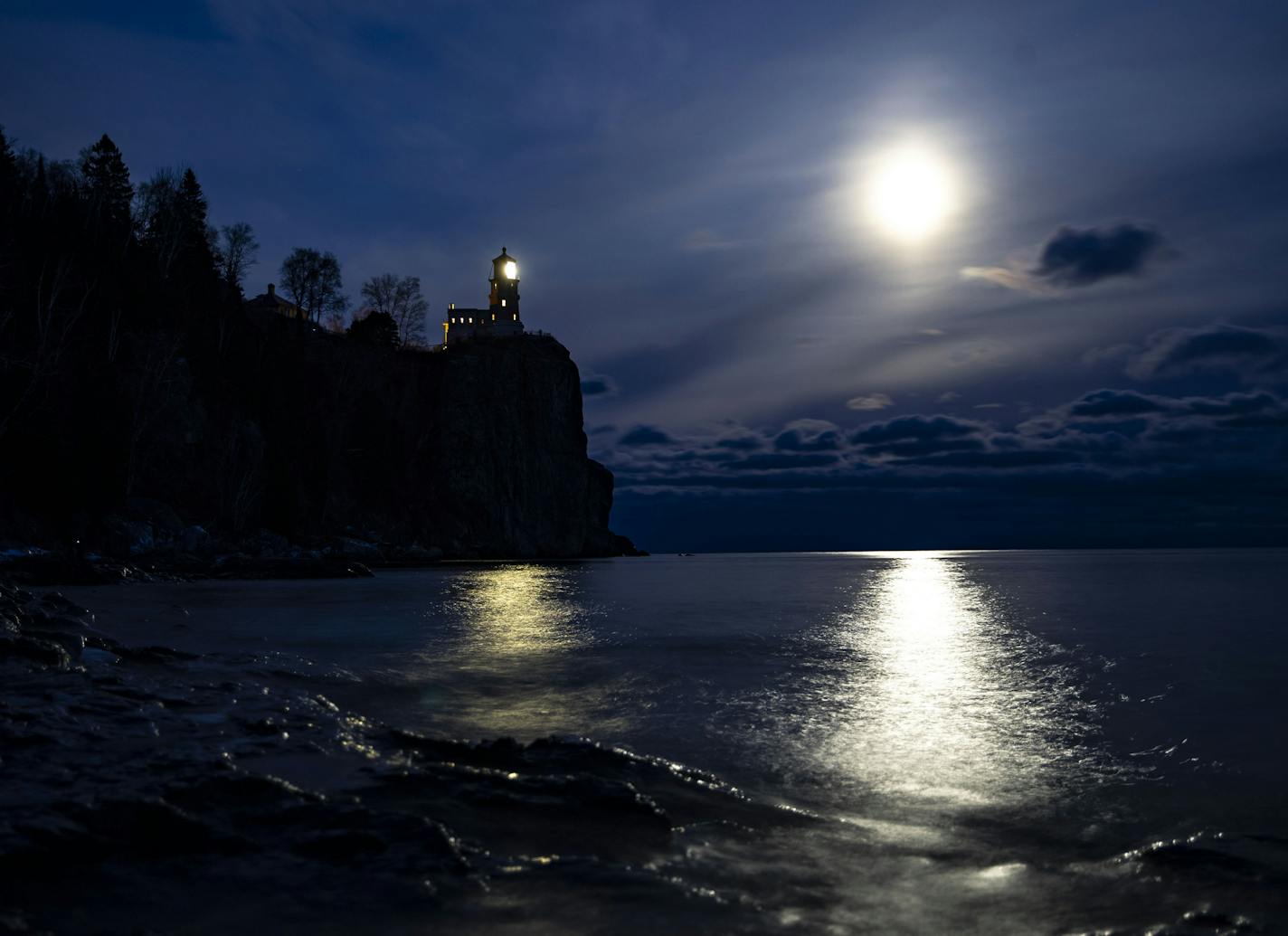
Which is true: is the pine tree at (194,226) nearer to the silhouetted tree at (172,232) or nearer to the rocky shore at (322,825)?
the silhouetted tree at (172,232)

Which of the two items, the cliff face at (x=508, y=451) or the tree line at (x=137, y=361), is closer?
the tree line at (x=137, y=361)

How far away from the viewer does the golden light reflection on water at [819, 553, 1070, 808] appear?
756cm

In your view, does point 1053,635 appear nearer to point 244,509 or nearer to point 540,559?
point 244,509

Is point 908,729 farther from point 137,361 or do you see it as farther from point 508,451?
point 508,451

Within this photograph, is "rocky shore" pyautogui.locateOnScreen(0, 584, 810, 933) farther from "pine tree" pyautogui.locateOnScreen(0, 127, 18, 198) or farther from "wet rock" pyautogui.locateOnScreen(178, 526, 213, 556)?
"pine tree" pyautogui.locateOnScreen(0, 127, 18, 198)

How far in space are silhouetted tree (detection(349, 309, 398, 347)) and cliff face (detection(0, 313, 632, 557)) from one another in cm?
704

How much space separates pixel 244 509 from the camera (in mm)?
62906

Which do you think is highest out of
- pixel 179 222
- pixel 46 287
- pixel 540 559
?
pixel 179 222

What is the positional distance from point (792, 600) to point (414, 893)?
108 ft

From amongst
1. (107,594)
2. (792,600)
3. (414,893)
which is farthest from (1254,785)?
(107,594)

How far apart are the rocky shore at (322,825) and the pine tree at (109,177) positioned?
76.2 m

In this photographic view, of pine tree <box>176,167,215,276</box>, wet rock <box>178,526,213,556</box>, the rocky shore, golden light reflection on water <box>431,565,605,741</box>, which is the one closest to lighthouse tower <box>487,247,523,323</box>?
pine tree <box>176,167,215,276</box>

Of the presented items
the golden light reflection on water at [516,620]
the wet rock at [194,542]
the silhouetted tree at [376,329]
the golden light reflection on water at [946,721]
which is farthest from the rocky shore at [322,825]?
the silhouetted tree at [376,329]

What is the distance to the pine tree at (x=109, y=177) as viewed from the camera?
6962 cm
